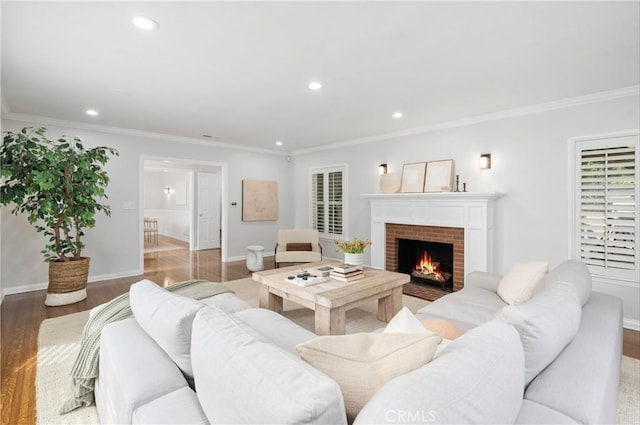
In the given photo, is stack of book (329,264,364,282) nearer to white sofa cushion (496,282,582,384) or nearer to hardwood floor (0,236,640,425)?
white sofa cushion (496,282,582,384)

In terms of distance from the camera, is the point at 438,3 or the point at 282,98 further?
the point at 282,98

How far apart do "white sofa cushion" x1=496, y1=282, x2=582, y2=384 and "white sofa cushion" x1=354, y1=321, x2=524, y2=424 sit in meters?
0.14

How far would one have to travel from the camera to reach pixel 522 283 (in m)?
2.39

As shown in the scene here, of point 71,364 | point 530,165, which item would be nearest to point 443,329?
point 71,364

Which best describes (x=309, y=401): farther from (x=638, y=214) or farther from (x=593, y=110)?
(x=593, y=110)

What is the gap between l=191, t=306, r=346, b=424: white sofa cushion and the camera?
2.26 ft

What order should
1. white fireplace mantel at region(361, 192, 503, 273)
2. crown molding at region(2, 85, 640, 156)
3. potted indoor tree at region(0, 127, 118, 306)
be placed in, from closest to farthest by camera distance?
crown molding at region(2, 85, 640, 156) → potted indoor tree at region(0, 127, 118, 306) → white fireplace mantel at region(361, 192, 503, 273)

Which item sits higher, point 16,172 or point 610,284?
point 16,172

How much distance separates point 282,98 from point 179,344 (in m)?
2.92

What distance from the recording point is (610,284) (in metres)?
3.35

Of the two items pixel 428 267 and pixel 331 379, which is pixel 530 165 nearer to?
pixel 428 267

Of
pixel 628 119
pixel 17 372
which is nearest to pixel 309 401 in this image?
pixel 17 372

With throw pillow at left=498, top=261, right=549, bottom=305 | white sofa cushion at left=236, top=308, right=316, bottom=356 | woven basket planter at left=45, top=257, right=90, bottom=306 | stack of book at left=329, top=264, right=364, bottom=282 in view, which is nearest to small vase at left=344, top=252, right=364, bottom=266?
stack of book at left=329, top=264, right=364, bottom=282

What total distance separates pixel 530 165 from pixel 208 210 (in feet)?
23.5
